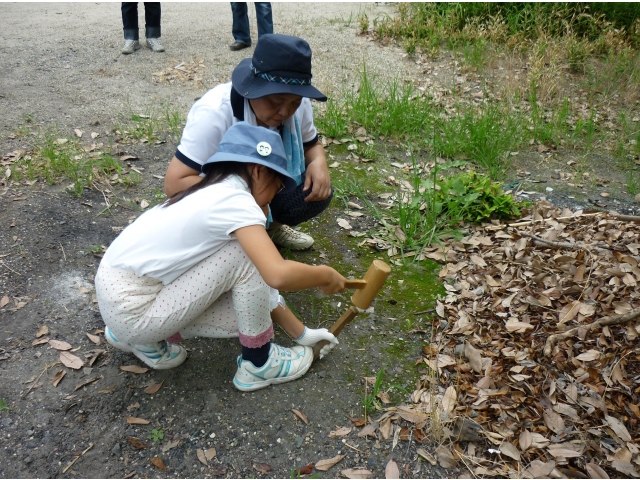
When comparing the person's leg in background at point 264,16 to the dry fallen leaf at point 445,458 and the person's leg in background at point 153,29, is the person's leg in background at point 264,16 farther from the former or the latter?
the dry fallen leaf at point 445,458

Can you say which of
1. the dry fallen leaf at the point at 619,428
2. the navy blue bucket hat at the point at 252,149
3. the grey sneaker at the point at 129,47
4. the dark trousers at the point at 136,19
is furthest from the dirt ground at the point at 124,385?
the dark trousers at the point at 136,19

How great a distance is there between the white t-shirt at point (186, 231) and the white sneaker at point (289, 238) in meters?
1.14

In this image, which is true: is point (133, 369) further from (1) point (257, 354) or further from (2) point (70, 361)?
(1) point (257, 354)

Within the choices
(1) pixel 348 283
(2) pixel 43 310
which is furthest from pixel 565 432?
(2) pixel 43 310

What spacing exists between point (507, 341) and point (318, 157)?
4.59 feet

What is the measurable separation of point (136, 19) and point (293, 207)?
195 inches

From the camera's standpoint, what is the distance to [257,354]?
7.70ft

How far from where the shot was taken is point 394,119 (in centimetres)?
476

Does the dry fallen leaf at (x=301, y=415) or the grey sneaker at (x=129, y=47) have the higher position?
the grey sneaker at (x=129, y=47)

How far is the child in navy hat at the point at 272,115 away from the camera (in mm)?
2359

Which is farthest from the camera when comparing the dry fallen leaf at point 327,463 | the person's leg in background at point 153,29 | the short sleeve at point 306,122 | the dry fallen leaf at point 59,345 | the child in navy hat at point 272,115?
the person's leg in background at point 153,29

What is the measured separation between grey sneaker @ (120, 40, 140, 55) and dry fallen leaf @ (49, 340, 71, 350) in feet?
16.1

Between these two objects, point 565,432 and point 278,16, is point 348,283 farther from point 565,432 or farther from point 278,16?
point 278,16

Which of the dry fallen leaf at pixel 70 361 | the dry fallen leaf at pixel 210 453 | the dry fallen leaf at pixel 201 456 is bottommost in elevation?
the dry fallen leaf at pixel 70 361
